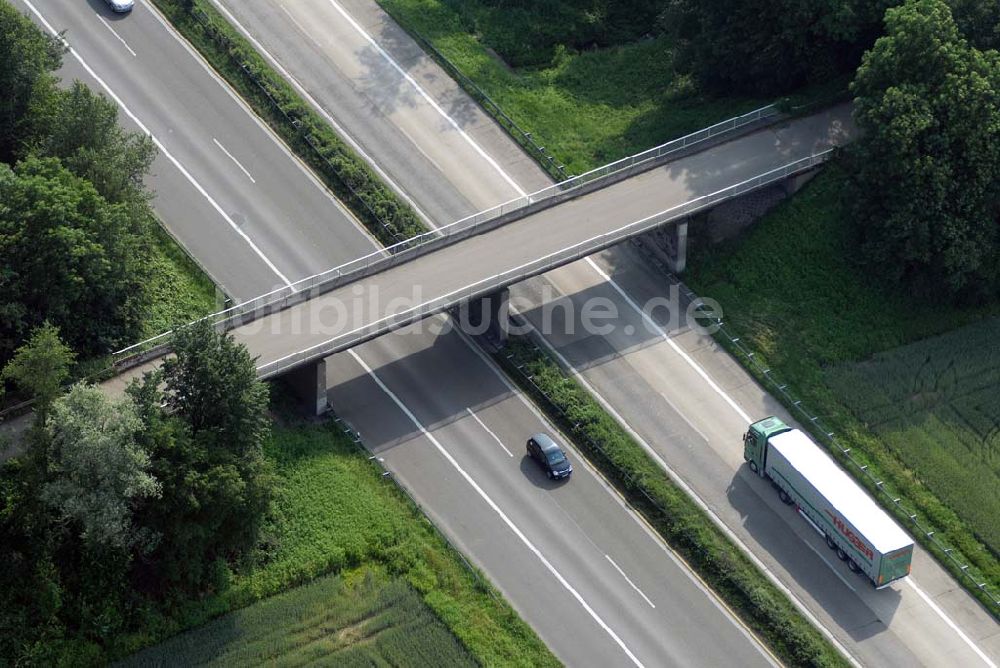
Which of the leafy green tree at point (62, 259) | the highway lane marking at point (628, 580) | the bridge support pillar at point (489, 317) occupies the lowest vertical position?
the highway lane marking at point (628, 580)

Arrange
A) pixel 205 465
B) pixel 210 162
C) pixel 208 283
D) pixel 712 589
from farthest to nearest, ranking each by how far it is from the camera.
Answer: pixel 210 162 < pixel 208 283 < pixel 712 589 < pixel 205 465

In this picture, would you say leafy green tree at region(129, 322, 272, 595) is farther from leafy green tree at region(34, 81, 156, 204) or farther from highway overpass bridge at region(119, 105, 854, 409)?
leafy green tree at region(34, 81, 156, 204)

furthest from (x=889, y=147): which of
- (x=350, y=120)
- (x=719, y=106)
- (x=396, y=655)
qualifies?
(x=396, y=655)

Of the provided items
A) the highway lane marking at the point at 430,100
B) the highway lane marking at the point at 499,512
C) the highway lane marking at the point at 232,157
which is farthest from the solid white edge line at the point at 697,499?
the highway lane marking at the point at 232,157

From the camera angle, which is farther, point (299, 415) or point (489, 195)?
point (489, 195)

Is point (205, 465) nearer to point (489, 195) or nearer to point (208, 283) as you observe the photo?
point (208, 283)

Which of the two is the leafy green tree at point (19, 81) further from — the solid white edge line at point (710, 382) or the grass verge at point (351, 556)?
the solid white edge line at point (710, 382)

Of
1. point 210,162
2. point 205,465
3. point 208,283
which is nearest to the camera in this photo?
point 205,465
